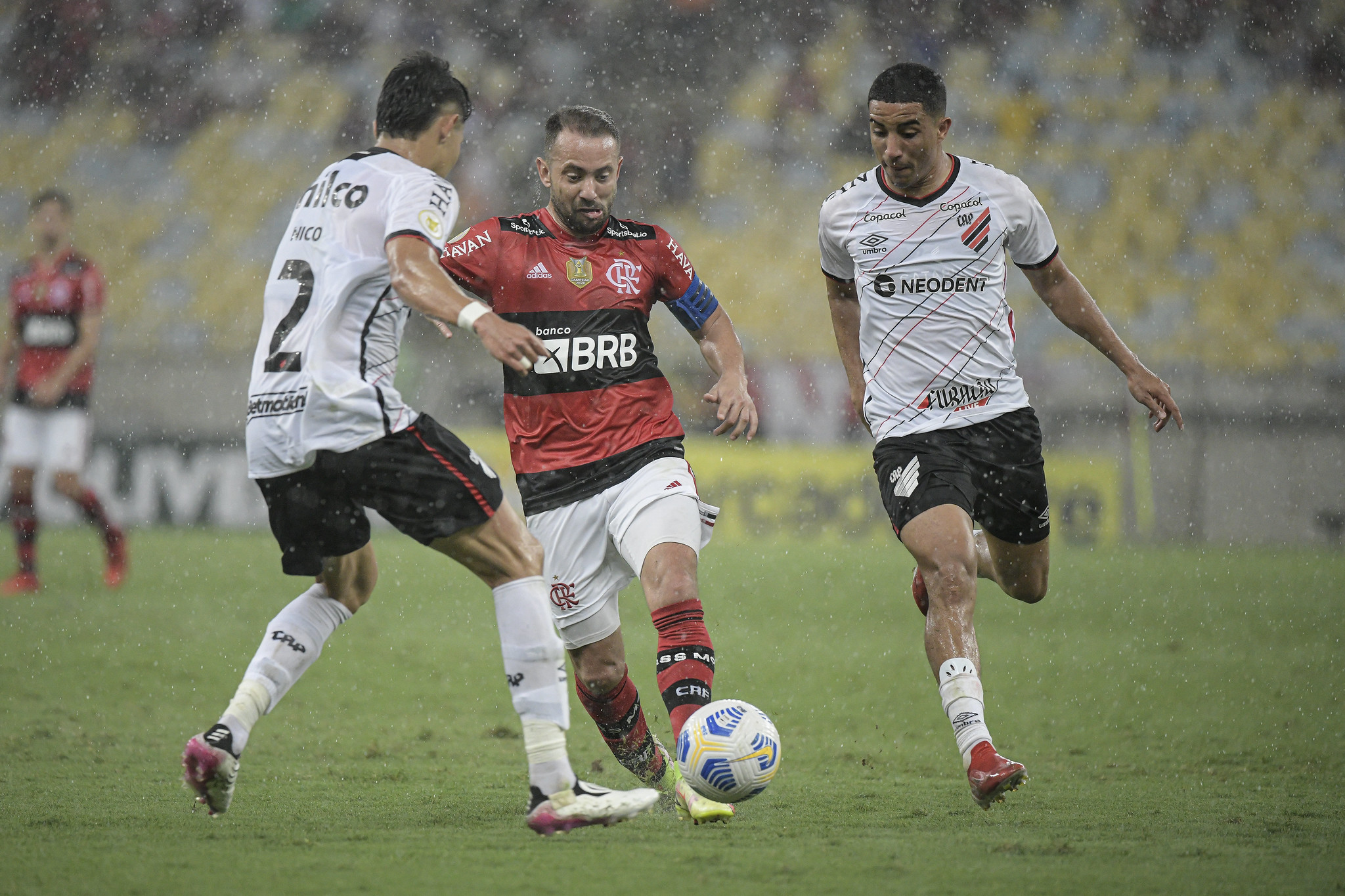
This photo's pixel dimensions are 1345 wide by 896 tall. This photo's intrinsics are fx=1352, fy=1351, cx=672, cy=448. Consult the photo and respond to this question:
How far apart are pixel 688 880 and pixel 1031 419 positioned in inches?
101

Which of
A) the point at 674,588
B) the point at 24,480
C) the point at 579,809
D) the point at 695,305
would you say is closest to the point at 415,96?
the point at 695,305

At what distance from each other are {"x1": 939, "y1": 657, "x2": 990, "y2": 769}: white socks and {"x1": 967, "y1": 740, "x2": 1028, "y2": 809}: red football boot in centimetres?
5

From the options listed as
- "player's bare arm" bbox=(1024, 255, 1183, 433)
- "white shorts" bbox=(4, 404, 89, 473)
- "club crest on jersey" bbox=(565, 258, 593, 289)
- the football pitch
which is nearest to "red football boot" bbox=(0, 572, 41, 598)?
the football pitch

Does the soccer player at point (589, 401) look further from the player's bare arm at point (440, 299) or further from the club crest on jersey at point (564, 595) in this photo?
the player's bare arm at point (440, 299)

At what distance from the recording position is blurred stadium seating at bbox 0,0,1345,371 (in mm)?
17672

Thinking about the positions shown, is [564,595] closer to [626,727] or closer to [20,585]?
[626,727]

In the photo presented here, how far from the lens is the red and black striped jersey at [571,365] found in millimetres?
4852

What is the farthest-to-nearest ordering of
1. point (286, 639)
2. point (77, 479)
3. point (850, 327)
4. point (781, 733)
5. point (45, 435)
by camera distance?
point (45, 435), point (77, 479), point (781, 733), point (850, 327), point (286, 639)

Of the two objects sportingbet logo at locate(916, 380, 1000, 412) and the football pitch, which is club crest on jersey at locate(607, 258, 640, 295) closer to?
sportingbet logo at locate(916, 380, 1000, 412)

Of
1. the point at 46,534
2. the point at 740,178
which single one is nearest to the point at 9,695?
the point at 46,534

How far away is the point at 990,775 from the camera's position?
13.8 feet

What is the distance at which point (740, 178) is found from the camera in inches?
726

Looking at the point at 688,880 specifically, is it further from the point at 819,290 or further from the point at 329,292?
the point at 819,290

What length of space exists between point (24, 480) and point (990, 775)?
24.5 ft
